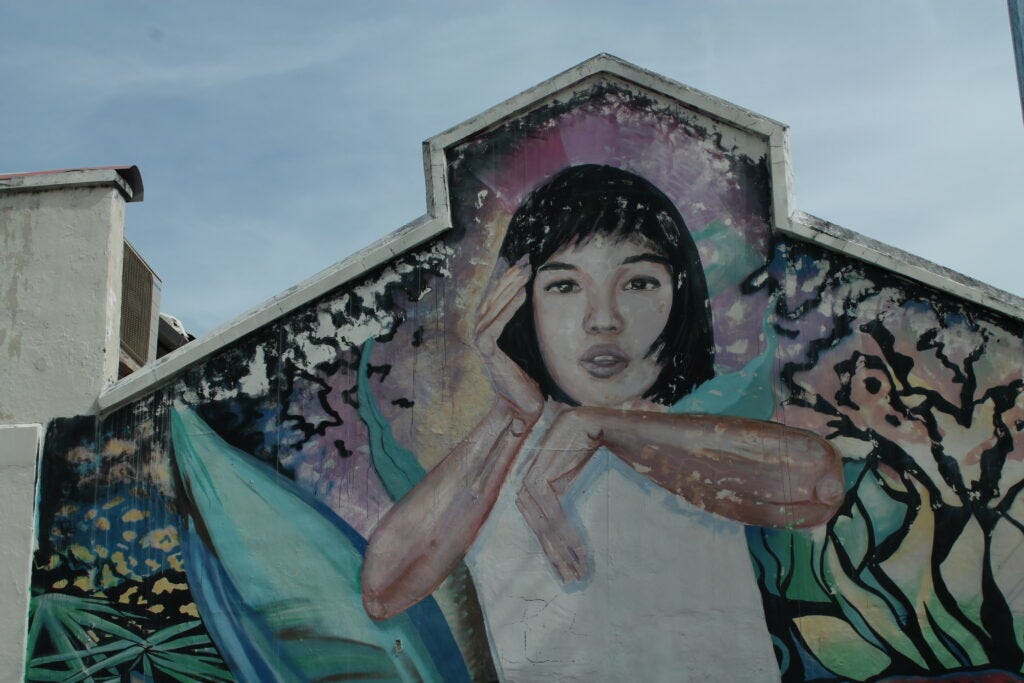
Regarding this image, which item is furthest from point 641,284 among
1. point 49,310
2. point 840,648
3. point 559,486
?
point 49,310

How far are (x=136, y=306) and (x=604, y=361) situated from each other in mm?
4432

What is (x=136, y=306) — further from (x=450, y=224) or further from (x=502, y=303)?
(x=502, y=303)

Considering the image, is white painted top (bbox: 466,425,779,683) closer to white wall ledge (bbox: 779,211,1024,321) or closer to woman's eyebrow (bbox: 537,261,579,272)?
woman's eyebrow (bbox: 537,261,579,272)

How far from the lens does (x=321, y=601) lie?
36.3 ft

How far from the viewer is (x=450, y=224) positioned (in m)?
11.7

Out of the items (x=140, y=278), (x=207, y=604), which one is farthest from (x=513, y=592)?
(x=140, y=278)

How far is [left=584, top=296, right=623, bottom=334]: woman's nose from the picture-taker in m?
11.5

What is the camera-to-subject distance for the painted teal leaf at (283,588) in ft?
36.0

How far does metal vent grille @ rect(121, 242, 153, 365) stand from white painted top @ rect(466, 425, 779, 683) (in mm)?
3844

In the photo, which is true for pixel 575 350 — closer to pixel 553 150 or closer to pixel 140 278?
pixel 553 150

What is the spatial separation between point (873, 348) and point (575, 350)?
2.31 meters

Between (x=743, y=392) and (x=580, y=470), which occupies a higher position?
(x=743, y=392)

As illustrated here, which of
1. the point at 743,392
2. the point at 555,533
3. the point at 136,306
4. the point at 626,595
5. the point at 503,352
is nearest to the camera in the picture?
the point at 626,595

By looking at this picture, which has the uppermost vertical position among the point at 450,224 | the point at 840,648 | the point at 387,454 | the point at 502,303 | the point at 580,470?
the point at 450,224
